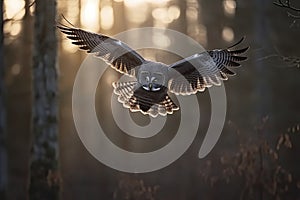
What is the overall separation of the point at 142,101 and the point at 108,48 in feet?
1.55

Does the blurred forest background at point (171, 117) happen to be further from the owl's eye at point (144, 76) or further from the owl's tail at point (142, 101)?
the owl's eye at point (144, 76)

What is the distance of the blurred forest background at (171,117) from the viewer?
247 inches

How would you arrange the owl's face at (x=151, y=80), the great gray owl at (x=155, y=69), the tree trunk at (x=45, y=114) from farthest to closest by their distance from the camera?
the tree trunk at (x=45, y=114) < the great gray owl at (x=155, y=69) < the owl's face at (x=151, y=80)

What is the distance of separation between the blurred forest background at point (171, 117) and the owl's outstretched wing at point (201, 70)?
0.63 m

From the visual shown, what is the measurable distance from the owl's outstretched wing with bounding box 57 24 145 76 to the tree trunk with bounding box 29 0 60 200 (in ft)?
6.88

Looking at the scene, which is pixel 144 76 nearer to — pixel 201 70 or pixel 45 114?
pixel 201 70

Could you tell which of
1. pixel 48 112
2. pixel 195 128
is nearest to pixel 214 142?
pixel 195 128

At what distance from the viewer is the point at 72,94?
14094mm

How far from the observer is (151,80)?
366 cm

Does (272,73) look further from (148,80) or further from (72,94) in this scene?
(148,80)

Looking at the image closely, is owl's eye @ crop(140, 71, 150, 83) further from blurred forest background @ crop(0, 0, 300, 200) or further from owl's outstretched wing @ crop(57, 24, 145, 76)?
blurred forest background @ crop(0, 0, 300, 200)

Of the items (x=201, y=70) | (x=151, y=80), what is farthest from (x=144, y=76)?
(x=201, y=70)

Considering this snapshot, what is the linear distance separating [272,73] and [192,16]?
3.00 m

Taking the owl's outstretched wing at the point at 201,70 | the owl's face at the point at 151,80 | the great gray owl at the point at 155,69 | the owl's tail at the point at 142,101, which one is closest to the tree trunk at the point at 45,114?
the owl's tail at the point at 142,101
